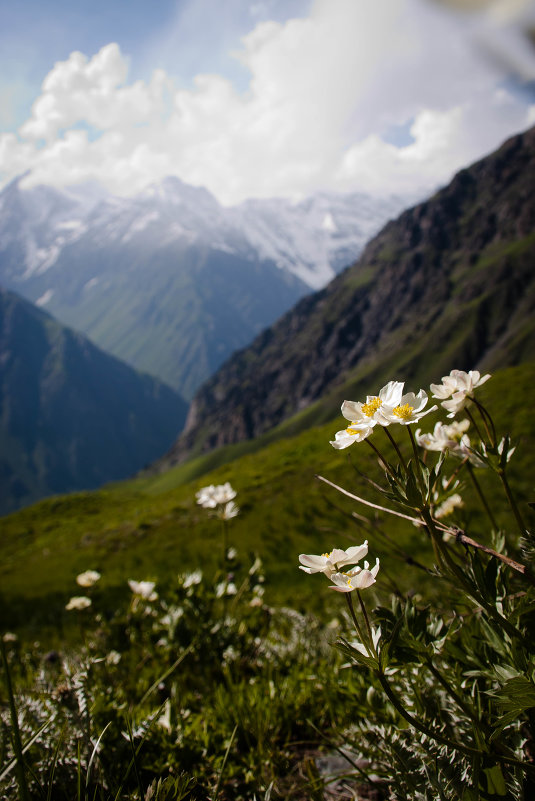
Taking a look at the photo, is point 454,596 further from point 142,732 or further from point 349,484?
point 349,484

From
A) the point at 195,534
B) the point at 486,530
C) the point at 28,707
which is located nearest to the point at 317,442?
the point at 195,534

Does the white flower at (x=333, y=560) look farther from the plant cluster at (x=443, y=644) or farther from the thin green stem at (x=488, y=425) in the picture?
the thin green stem at (x=488, y=425)

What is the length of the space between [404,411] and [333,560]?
607mm

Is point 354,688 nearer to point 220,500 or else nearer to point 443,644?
point 443,644

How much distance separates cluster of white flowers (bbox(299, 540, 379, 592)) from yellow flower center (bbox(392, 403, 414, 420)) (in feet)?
1.60

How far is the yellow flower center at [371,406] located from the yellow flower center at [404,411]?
0.09 meters

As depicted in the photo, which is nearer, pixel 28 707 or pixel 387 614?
pixel 387 614

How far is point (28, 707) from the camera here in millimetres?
2635

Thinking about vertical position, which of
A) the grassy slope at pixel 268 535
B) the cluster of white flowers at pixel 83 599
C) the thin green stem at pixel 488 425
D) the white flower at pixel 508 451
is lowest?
the grassy slope at pixel 268 535

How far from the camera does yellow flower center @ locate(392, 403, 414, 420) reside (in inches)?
70.1

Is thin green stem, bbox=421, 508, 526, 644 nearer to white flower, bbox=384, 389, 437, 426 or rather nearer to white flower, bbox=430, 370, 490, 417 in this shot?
white flower, bbox=384, 389, 437, 426

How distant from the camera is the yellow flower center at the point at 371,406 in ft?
6.23

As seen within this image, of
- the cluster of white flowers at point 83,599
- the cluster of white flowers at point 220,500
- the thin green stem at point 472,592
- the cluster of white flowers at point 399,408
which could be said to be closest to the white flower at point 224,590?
the cluster of white flowers at point 220,500

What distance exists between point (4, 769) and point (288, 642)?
3.47 metres
